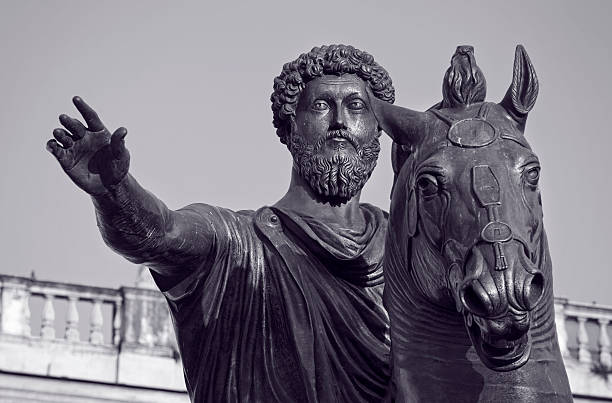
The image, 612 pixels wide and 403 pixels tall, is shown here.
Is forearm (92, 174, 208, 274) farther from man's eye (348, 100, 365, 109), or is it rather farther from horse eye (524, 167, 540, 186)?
horse eye (524, 167, 540, 186)

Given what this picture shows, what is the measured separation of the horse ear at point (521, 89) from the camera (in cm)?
657

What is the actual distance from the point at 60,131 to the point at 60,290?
1549 centimetres

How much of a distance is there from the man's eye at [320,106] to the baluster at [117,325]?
15.3 metres

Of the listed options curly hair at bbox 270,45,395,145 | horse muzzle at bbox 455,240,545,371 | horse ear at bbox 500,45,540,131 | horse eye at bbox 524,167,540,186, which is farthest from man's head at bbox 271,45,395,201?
horse muzzle at bbox 455,240,545,371

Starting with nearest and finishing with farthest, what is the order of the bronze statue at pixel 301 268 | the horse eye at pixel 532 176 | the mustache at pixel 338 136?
the horse eye at pixel 532 176 → the bronze statue at pixel 301 268 → the mustache at pixel 338 136

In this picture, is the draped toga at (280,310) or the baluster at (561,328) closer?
the draped toga at (280,310)

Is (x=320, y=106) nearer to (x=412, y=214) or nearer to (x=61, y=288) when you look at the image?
(x=412, y=214)

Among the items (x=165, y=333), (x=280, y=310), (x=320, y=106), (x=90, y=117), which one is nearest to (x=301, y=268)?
(x=280, y=310)

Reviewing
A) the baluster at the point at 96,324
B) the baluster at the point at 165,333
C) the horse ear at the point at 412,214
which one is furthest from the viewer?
the baluster at the point at 165,333

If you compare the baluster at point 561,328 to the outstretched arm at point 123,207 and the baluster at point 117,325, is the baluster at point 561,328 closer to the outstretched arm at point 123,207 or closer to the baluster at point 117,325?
the baluster at point 117,325

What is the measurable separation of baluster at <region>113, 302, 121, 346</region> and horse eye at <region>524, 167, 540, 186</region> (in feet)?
54.9

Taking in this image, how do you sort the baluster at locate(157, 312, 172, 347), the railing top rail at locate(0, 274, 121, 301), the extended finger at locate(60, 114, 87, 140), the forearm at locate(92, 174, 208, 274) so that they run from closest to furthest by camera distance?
the extended finger at locate(60, 114, 87, 140), the forearm at locate(92, 174, 208, 274), the railing top rail at locate(0, 274, 121, 301), the baluster at locate(157, 312, 172, 347)

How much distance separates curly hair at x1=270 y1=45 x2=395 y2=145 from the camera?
773 cm

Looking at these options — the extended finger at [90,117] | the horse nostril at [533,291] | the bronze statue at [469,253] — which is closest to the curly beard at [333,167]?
the bronze statue at [469,253]
